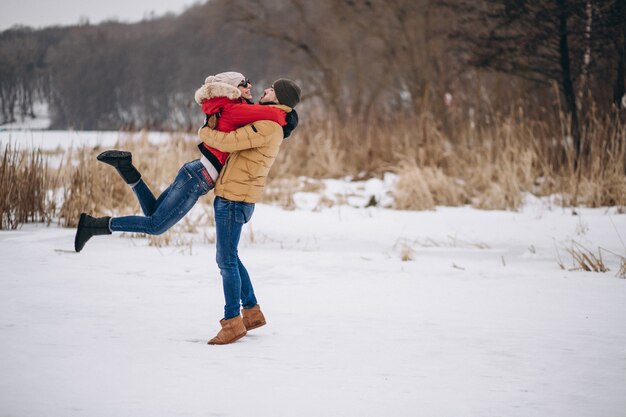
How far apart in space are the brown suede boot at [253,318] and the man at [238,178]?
186 millimetres

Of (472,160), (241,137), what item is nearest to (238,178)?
(241,137)

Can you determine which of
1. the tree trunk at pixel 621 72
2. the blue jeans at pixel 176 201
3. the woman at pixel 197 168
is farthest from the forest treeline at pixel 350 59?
the blue jeans at pixel 176 201

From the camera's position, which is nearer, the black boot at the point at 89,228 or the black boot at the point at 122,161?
the black boot at the point at 122,161

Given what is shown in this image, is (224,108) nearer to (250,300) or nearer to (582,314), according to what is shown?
(250,300)

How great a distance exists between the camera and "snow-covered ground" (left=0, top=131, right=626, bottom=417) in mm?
2732

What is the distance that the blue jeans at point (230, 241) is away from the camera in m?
3.45

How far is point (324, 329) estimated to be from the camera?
12.8ft

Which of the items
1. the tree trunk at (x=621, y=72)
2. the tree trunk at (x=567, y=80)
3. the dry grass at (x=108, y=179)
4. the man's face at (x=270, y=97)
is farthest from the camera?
the tree trunk at (x=567, y=80)

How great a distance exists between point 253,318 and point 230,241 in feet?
Result: 1.77

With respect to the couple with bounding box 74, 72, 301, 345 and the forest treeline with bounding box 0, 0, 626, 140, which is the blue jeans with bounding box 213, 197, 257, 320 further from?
the forest treeline with bounding box 0, 0, 626, 140

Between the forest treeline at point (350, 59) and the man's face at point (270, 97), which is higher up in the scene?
the forest treeline at point (350, 59)

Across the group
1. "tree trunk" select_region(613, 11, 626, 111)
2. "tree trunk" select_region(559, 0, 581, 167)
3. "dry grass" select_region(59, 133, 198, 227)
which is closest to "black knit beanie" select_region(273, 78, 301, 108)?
"dry grass" select_region(59, 133, 198, 227)

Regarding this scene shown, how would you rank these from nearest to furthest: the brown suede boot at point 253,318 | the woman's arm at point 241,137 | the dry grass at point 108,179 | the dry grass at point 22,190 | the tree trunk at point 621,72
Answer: the woman's arm at point 241,137 → the brown suede boot at point 253,318 → the dry grass at point 22,190 → the dry grass at point 108,179 → the tree trunk at point 621,72

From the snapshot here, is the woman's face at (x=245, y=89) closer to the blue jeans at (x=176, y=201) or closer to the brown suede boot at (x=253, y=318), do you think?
the blue jeans at (x=176, y=201)
